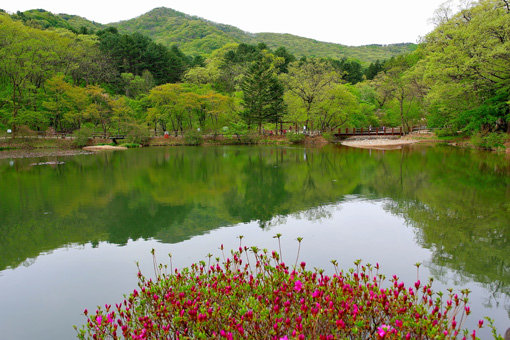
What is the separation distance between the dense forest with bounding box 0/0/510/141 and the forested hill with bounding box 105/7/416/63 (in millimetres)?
73303

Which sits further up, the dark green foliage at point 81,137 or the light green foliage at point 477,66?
the light green foliage at point 477,66

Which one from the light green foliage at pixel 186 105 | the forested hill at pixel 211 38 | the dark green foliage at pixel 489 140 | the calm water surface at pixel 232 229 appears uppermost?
the forested hill at pixel 211 38

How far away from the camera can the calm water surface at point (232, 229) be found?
19.2 feet

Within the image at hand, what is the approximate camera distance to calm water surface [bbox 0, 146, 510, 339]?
5.87 meters

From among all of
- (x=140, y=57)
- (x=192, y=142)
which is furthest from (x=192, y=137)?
(x=140, y=57)

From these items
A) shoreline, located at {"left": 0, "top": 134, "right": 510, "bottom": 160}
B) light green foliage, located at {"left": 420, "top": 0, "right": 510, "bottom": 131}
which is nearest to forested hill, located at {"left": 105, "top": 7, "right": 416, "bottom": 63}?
shoreline, located at {"left": 0, "top": 134, "right": 510, "bottom": 160}

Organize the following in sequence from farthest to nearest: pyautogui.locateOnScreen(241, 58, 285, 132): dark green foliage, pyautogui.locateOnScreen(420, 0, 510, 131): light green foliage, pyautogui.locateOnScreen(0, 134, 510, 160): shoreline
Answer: pyautogui.locateOnScreen(241, 58, 285, 132): dark green foliage
pyautogui.locateOnScreen(0, 134, 510, 160): shoreline
pyautogui.locateOnScreen(420, 0, 510, 131): light green foliage

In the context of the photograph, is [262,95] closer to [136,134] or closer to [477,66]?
[136,134]

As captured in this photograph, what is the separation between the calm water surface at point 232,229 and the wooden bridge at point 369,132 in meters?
35.9

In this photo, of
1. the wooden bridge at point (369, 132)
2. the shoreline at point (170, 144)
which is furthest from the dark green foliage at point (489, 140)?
the wooden bridge at point (369, 132)

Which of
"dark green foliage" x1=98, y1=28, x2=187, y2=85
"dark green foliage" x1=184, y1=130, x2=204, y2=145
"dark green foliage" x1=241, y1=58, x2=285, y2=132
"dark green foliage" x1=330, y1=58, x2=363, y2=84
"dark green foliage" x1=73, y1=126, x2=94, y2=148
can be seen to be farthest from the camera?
"dark green foliage" x1=330, y1=58, x2=363, y2=84

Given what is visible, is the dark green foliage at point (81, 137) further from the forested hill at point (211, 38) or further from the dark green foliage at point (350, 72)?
the forested hill at point (211, 38)

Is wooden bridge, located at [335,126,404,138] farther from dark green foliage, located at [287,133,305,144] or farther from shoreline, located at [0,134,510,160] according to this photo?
dark green foliage, located at [287,133,305,144]

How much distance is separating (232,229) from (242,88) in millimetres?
46951
